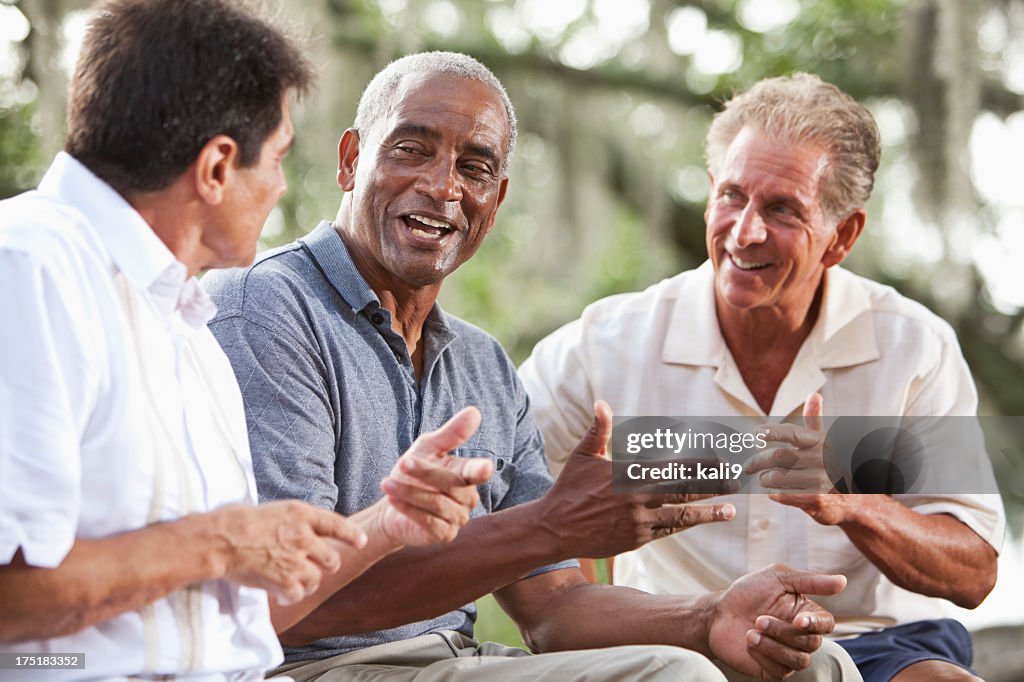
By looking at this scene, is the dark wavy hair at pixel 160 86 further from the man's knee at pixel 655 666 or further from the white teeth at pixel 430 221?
the man's knee at pixel 655 666

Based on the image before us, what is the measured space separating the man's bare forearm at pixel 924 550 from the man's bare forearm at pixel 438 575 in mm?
723

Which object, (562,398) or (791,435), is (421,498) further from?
(562,398)

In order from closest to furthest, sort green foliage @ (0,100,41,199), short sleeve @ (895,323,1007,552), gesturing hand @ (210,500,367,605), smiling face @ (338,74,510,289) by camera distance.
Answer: gesturing hand @ (210,500,367,605) < smiling face @ (338,74,510,289) < short sleeve @ (895,323,1007,552) < green foliage @ (0,100,41,199)

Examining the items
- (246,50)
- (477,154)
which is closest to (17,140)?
(477,154)

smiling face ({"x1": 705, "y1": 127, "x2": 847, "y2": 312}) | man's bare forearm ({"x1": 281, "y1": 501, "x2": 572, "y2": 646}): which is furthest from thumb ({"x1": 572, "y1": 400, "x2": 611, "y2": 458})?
smiling face ({"x1": 705, "y1": 127, "x2": 847, "y2": 312})

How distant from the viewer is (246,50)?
4.95 feet

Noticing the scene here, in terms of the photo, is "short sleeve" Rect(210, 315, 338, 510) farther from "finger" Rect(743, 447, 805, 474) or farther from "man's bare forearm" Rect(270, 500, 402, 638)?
"finger" Rect(743, 447, 805, 474)

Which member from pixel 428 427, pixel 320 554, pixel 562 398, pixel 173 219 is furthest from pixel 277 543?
pixel 562 398

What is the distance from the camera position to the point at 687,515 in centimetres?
208

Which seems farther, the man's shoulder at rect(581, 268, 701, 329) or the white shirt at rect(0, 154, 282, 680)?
the man's shoulder at rect(581, 268, 701, 329)

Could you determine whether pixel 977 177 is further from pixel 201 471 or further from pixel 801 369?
pixel 201 471

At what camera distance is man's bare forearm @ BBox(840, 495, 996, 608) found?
2.49 meters

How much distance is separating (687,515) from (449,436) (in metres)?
0.62

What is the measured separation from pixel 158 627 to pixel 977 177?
16.0 ft
